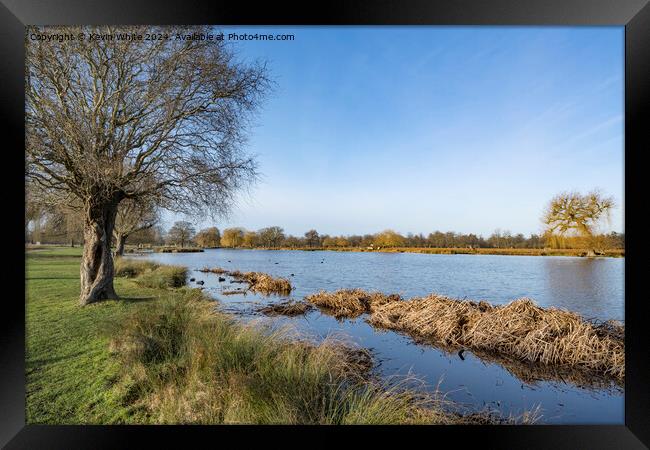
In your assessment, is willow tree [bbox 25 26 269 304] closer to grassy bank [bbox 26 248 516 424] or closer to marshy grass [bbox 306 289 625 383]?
grassy bank [bbox 26 248 516 424]

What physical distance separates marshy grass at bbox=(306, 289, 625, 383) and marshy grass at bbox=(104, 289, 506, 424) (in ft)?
6.33

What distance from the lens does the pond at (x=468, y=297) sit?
10.5 feet

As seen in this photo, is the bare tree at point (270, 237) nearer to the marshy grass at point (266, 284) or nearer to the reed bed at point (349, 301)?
the reed bed at point (349, 301)

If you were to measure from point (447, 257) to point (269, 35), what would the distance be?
20.3ft

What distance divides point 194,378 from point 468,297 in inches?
204

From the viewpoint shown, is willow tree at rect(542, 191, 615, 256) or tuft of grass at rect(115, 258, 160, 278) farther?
tuft of grass at rect(115, 258, 160, 278)

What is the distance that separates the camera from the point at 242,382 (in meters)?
2.43

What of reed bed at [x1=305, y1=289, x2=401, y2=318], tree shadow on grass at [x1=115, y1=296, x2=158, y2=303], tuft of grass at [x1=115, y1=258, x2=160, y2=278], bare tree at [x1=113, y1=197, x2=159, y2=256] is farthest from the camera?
tuft of grass at [x1=115, y1=258, x2=160, y2=278]

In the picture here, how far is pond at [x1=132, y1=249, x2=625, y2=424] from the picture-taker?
319 cm

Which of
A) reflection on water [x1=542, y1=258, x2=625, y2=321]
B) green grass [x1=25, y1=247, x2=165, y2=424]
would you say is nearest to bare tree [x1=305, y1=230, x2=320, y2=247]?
green grass [x1=25, y1=247, x2=165, y2=424]

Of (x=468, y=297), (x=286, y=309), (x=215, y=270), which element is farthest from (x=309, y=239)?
(x=215, y=270)

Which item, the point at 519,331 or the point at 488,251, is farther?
the point at 488,251

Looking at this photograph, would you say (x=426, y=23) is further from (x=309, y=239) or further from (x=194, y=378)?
(x=309, y=239)

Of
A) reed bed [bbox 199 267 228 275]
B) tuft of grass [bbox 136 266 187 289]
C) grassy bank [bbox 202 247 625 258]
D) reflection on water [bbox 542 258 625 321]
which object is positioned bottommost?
reed bed [bbox 199 267 228 275]
